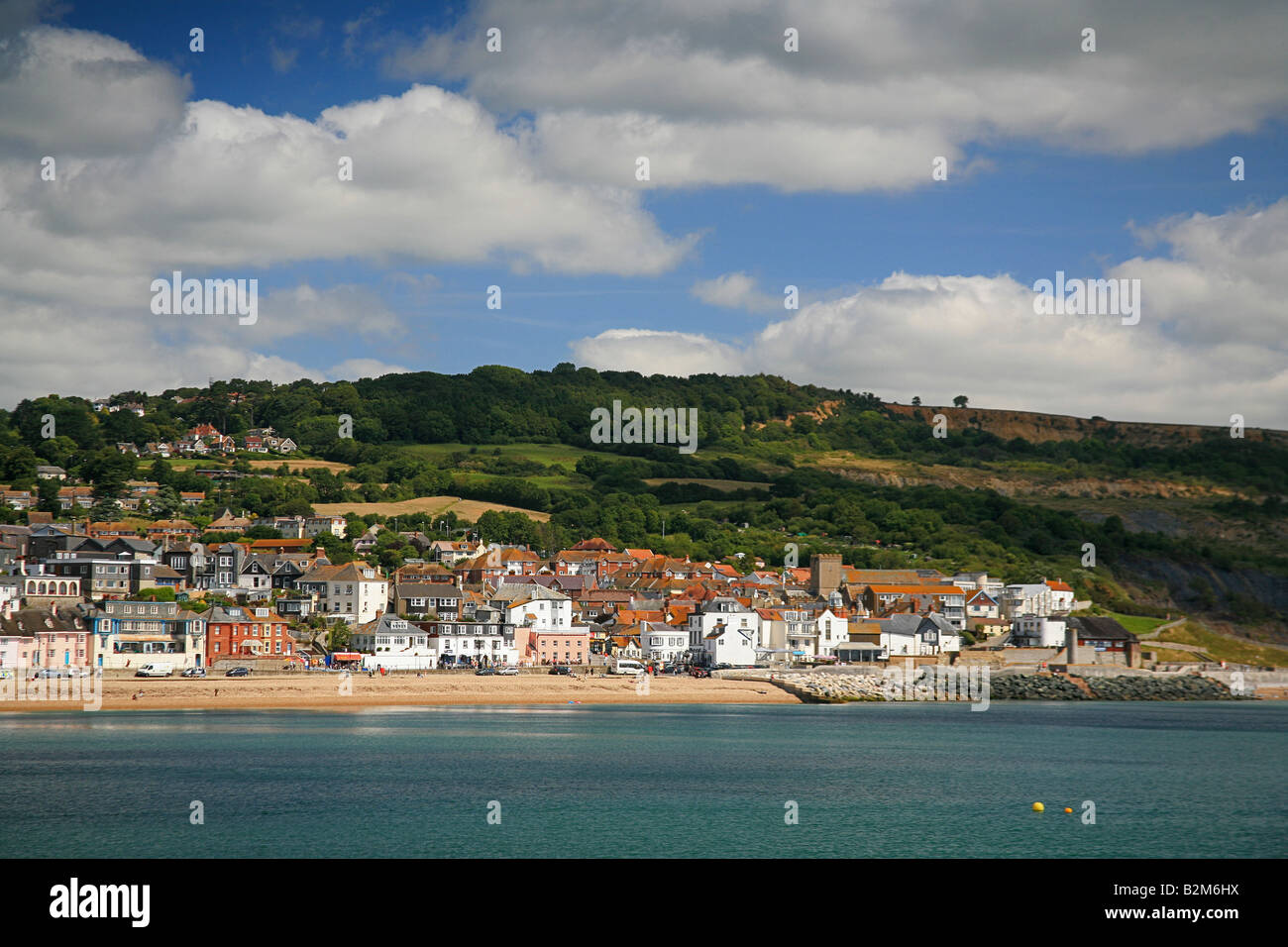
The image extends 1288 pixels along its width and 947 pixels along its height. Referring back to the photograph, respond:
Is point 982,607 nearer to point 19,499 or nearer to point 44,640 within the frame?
point 44,640

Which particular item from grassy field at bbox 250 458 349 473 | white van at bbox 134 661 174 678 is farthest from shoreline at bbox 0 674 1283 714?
grassy field at bbox 250 458 349 473

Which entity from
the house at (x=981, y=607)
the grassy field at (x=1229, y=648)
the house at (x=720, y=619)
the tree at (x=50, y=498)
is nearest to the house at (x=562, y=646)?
the house at (x=720, y=619)

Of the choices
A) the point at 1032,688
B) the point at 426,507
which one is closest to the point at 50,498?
the point at 426,507

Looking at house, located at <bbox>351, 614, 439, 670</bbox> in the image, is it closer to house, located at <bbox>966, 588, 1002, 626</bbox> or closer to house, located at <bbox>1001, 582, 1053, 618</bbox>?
house, located at <bbox>966, 588, 1002, 626</bbox>

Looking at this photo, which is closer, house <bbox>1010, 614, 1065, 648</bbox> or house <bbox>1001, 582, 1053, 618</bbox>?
house <bbox>1010, 614, 1065, 648</bbox>

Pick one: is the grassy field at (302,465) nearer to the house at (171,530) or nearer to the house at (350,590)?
the house at (171,530)

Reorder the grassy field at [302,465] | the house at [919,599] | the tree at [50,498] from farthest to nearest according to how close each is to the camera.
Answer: the grassy field at [302,465] < the tree at [50,498] < the house at [919,599]
